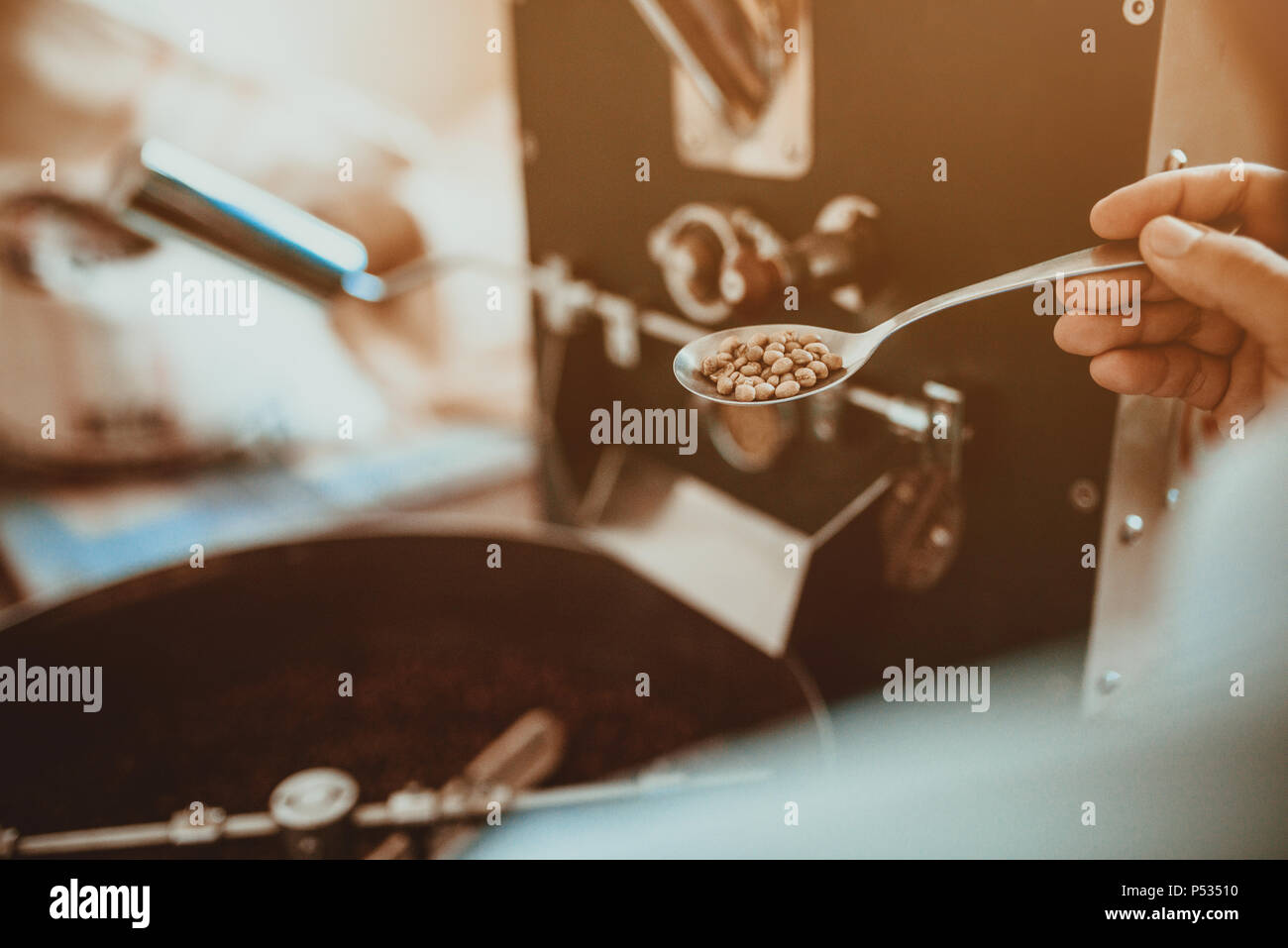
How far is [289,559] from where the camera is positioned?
0.83 meters

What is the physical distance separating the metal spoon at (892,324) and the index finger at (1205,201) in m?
0.02

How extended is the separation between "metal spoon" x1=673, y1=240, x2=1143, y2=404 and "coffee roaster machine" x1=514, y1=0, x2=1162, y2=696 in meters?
0.04

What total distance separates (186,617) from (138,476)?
0.14 metres

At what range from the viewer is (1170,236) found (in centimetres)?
57

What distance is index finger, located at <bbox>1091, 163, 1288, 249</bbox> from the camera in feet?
1.96

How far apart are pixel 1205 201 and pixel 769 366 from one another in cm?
29

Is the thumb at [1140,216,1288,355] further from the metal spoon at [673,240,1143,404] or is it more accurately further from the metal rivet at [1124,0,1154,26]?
the metal rivet at [1124,0,1154,26]

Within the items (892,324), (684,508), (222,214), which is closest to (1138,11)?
(892,324)

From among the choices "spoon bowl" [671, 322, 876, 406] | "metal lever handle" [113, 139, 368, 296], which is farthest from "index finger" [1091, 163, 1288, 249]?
"metal lever handle" [113, 139, 368, 296]

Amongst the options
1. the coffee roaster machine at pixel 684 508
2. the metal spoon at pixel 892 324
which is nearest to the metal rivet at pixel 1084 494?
the coffee roaster machine at pixel 684 508

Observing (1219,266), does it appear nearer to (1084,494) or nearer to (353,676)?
(1084,494)
